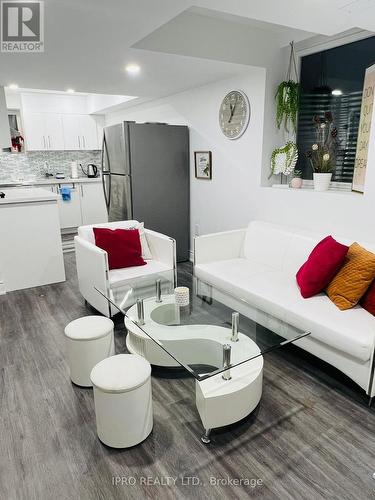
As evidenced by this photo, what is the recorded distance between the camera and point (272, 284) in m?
2.85

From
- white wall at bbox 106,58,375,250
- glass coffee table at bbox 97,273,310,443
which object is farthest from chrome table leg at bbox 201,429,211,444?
white wall at bbox 106,58,375,250

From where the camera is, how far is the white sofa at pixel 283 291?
6.79ft

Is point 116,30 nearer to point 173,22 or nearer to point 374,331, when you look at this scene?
point 173,22

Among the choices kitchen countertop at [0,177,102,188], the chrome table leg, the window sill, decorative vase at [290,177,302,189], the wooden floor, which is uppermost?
decorative vase at [290,177,302,189]

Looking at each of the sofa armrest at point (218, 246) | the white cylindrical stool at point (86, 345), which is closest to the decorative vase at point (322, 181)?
the sofa armrest at point (218, 246)

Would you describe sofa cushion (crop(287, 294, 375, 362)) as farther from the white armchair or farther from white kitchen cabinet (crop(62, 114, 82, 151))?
white kitchen cabinet (crop(62, 114, 82, 151))

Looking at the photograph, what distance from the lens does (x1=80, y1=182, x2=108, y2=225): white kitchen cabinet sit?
6605 millimetres

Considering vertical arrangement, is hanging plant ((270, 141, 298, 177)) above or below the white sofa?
above

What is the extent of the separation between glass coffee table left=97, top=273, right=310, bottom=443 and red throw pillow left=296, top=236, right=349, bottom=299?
0.45 meters

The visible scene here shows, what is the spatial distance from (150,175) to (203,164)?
70 cm

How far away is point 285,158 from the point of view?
3594 mm

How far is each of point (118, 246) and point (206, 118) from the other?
2.10 meters

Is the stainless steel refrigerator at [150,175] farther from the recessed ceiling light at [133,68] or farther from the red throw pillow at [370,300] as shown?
the red throw pillow at [370,300]

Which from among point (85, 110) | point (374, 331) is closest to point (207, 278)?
point (374, 331)
